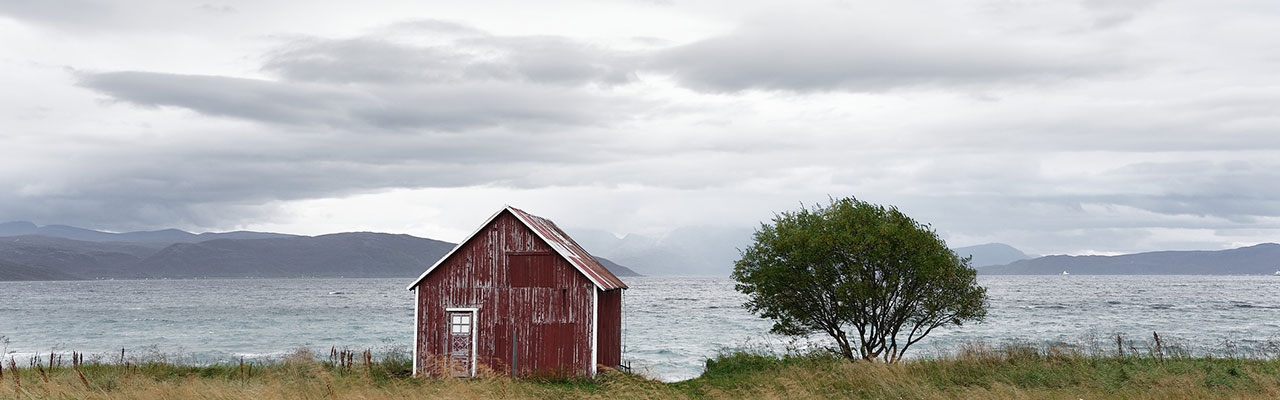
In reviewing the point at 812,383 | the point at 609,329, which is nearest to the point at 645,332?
the point at 609,329

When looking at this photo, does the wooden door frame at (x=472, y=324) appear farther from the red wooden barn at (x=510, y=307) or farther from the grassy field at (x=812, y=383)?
the grassy field at (x=812, y=383)

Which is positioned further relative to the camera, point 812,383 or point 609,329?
point 609,329

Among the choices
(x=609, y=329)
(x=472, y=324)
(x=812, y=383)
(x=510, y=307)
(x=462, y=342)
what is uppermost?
(x=510, y=307)

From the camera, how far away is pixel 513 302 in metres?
30.8

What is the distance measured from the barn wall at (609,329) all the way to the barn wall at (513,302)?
1147 millimetres

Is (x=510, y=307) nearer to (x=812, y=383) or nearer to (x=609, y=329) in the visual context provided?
(x=609, y=329)

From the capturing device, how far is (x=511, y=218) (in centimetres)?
3119

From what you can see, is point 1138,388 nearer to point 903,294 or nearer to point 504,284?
point 903,294

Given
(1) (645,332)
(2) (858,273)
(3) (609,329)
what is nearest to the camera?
(2) (858,273)

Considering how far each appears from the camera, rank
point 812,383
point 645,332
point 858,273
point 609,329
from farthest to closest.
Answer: point 645,332
point 609,329
point 858,273
point 812,383

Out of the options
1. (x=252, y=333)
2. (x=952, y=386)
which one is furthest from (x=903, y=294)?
(x=252, y=333)

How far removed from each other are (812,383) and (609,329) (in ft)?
34.0

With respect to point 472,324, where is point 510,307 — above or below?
above

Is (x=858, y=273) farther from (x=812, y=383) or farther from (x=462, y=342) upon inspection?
(x=462, y=342)
